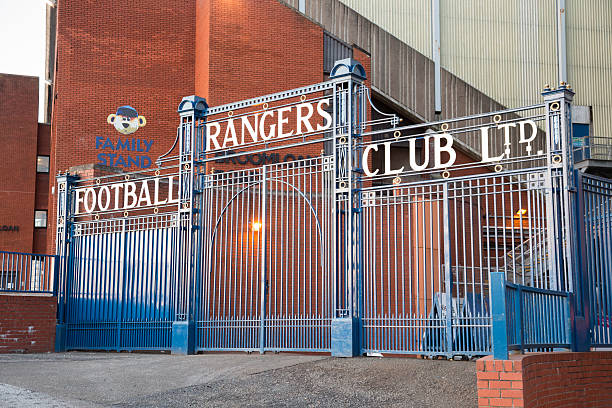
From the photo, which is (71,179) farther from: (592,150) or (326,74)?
(592,150)

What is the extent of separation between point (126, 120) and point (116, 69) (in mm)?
1875

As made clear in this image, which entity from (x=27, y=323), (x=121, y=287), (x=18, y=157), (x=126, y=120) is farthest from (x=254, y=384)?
(x=18, y=157)

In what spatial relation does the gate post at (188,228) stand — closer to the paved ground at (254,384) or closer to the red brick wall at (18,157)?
the paved ground at (254,384)

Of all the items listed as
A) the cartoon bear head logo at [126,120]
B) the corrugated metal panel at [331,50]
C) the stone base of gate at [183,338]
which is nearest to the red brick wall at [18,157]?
the cartoon bear head logo at [126,120]

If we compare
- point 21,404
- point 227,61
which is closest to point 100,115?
point 227,61

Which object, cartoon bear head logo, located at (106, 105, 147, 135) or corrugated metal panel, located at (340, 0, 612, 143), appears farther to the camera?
corrugated metal panel, located at (340, 0, 612, 143)

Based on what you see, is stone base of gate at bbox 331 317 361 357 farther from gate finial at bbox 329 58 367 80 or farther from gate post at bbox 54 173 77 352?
gate post at bbox 54 173 77 352

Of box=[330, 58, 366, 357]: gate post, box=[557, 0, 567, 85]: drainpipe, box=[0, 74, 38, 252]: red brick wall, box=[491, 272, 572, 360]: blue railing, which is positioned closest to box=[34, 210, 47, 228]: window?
box=[0, 74, 38, 252]: red brick wall

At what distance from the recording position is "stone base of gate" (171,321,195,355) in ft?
43.8

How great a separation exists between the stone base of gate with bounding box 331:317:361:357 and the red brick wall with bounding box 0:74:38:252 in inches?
1129

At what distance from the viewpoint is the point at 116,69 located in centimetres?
2550

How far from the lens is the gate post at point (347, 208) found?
11.2 meters

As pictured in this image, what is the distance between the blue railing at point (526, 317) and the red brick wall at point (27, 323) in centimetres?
1140

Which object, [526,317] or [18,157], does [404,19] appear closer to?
[18,157]
